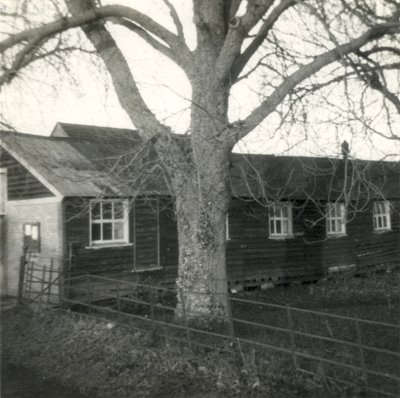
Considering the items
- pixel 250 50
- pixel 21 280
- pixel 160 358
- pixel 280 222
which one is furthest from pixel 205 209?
pixel 280 222

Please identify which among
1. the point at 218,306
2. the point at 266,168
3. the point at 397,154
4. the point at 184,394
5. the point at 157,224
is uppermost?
the point at 266,168

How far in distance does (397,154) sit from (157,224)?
25.7 ft

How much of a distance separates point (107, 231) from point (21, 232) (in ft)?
8.43

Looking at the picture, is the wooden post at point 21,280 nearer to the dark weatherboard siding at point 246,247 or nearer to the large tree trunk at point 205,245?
the dark weatherboard siding at point 246,247

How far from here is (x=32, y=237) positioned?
1406cm

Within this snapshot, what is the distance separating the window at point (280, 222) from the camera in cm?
1889

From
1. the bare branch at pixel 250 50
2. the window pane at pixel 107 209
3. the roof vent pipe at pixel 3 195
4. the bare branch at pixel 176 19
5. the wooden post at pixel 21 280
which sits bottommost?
the wooden post at pixel 21 280

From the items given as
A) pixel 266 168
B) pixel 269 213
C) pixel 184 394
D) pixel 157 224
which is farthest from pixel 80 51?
pixel 266 168

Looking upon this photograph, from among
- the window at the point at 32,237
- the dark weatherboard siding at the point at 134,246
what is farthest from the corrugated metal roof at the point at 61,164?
the window at the point at 32,237

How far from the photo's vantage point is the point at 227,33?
993 cm

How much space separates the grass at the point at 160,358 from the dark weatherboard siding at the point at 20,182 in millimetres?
3395

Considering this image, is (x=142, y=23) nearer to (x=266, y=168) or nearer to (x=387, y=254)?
(x=266, y=168)

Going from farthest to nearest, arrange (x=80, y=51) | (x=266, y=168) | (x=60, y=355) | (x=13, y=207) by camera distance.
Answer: (x=266, y=168)
(x=13, y=207)
(x=80, y=51)
(x=60, y=355)

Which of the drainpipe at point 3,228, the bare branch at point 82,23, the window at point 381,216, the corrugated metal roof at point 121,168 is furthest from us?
the window at point 381,216
